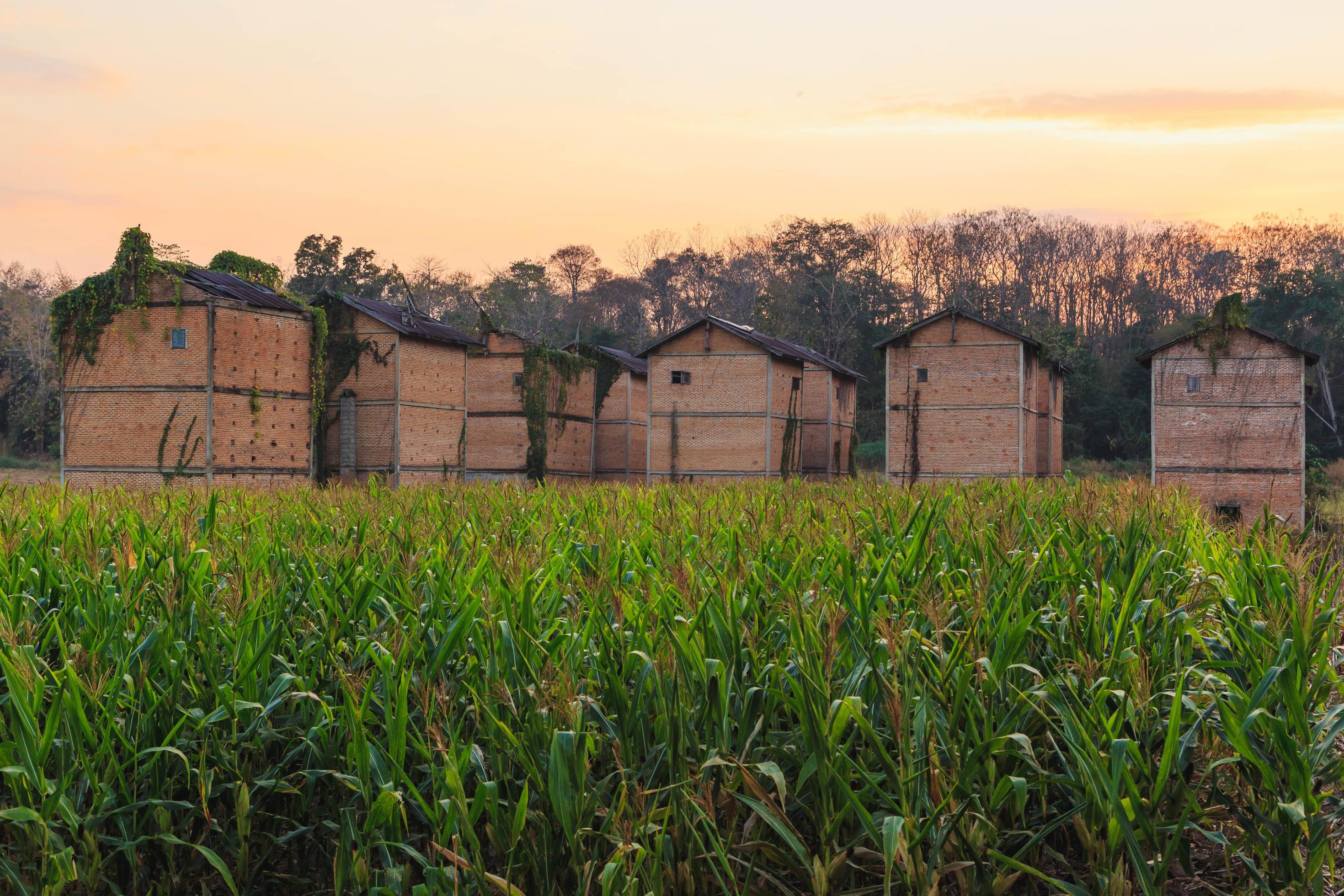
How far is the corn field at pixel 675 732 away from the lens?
2.73 metres

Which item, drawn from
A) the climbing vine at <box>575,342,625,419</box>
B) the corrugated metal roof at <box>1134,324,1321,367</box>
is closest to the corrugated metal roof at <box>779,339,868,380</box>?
the climbing vine at <box>575,342,625,419</box>

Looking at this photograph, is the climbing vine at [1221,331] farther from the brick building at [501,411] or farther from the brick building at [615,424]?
the brick building at [501,411]

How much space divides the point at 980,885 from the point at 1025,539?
3.79m

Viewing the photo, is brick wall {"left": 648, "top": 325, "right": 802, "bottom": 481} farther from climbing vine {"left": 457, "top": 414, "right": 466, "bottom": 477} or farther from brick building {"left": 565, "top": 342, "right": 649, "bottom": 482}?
brick building {"left": 565, "top": 342, "right": 649, "bottom": 482}

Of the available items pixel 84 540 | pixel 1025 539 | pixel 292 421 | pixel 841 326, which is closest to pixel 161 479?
pixel 292 421

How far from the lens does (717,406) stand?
1356 inches

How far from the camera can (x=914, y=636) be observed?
3338mm

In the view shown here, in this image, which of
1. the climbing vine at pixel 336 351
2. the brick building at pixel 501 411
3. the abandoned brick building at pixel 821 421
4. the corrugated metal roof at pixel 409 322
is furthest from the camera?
the abandoned brick building at pixel 821 421

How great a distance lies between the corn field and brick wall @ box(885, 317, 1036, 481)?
27.3 metres

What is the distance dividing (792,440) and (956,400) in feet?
19.6

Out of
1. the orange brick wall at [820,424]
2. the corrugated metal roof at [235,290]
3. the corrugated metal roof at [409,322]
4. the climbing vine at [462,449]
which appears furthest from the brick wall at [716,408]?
the corrugated metal roof at [235,290]

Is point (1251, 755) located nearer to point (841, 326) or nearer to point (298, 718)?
point (298, 718)

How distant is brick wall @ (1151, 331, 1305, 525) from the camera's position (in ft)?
97.1

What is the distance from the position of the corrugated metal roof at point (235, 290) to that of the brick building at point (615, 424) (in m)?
14.9
